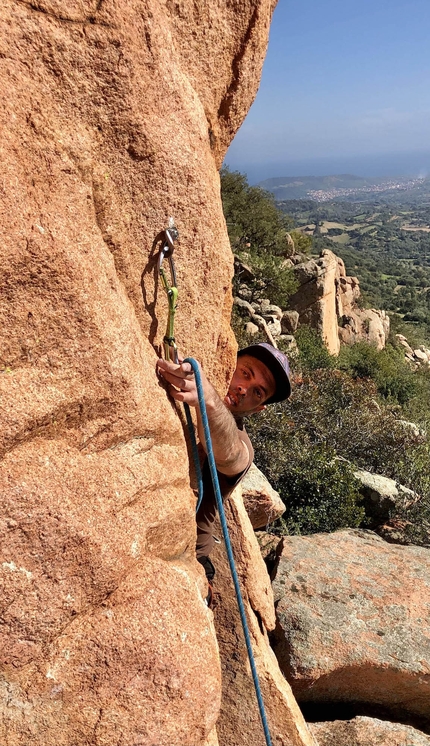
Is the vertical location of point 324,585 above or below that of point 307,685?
above

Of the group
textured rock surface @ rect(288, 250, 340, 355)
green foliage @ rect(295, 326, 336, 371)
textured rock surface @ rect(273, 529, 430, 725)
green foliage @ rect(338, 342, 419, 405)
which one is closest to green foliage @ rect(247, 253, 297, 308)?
textured rock surface @ rect(288, 250, 340, 355)

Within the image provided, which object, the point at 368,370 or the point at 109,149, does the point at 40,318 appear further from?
the point at 368,370

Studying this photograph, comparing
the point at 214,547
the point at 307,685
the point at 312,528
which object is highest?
the point at 214,547

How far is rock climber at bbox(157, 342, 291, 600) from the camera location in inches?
116

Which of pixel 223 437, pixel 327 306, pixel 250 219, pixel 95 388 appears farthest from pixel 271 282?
pixel 95 388

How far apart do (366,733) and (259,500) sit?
3060 millimetres

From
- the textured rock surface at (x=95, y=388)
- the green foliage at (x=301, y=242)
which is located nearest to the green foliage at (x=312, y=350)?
the green foliage at (x=301, y=242)

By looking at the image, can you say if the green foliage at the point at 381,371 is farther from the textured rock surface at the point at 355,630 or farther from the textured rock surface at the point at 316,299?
the textured rock surface at the point at 355,630

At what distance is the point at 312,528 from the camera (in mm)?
8750

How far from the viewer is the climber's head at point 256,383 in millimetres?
3783

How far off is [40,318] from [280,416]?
10008mm

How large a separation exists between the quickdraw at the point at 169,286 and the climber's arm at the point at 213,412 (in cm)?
8

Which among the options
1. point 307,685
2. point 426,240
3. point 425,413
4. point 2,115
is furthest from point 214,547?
point 426,240

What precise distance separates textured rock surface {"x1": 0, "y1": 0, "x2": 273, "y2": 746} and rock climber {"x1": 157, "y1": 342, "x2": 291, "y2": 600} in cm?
26
